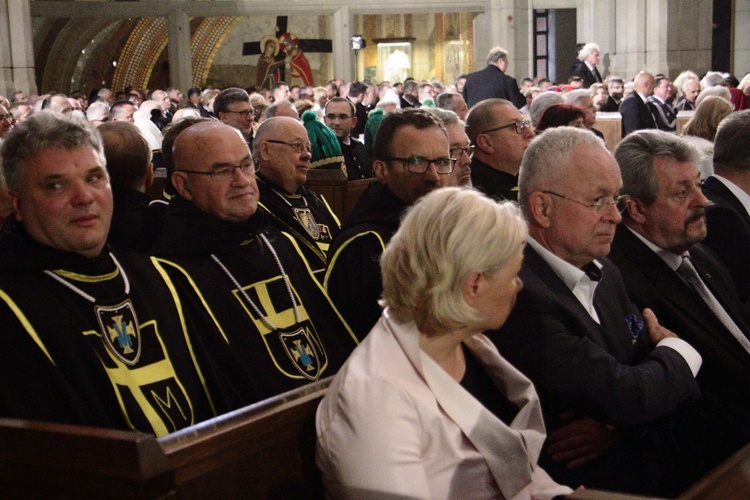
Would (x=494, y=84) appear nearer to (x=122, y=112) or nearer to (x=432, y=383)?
(x=122, y=112)

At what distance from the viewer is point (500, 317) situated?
227cm

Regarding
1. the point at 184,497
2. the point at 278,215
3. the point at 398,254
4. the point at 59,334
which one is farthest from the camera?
the point at 278,215

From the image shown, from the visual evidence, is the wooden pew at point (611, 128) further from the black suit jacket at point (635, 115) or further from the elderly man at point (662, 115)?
the elderly man at point (662, 115)

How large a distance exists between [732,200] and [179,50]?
18.1 m

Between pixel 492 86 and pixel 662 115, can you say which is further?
pixel 662 115

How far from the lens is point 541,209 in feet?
9.69

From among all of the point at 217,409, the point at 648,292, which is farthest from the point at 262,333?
the point at 648,292

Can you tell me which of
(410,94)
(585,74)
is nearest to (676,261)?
(410,94)

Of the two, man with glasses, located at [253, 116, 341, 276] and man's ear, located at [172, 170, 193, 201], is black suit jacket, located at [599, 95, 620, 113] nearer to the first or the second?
man with glasses, located at [253, 116, 341, 276]

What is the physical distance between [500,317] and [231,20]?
2108 cm

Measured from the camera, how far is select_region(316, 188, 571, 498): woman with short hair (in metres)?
2.00

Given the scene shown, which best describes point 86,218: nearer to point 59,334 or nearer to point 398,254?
point 59,334

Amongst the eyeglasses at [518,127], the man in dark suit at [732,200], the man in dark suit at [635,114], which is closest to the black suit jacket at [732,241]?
the man in dark suit at [732,200]

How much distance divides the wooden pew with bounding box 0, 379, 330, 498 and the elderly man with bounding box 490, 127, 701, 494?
0.70m
